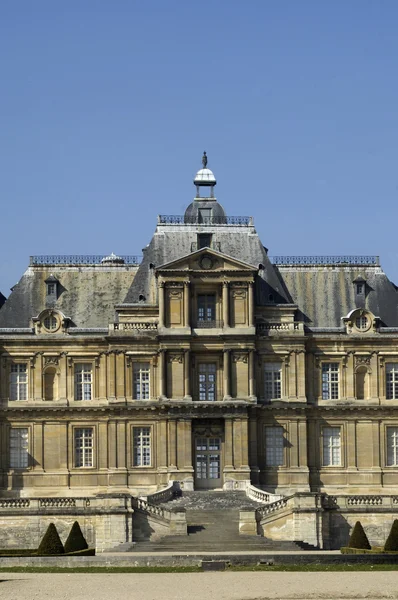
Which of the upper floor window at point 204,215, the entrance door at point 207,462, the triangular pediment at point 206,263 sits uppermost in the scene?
the upper floor window at point 204,215

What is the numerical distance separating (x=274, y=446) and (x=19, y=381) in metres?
11.9

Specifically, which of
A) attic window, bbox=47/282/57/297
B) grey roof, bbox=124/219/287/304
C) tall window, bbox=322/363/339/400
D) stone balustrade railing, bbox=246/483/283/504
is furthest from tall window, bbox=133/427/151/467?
tall window, bbox=322/363/339/400

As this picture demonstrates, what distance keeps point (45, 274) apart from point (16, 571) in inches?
1081

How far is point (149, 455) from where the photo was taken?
8569 cm

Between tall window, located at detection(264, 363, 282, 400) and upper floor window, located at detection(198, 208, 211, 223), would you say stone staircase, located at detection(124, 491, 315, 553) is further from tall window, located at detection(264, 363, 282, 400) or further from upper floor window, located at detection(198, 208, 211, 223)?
upper floor window, located at detection(198, 208, 211, 223)

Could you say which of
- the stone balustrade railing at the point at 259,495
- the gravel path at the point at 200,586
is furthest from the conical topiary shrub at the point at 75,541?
the gravel path at the point at 200,586

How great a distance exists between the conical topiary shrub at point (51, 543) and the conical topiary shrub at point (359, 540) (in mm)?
11073

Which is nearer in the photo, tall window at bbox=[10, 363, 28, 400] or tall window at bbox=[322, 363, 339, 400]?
tall window at bbox=[10, 363, 28, 400]

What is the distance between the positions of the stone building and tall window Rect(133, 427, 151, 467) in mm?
64

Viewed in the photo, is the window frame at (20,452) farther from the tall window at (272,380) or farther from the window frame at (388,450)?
the window frame at (388,450)

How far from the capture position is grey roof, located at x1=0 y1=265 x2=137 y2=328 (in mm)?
87562

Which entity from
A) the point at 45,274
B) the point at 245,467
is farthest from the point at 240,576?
the point at 45,274

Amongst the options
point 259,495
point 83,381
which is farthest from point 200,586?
point 83,381

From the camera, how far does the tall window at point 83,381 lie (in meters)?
86.6
